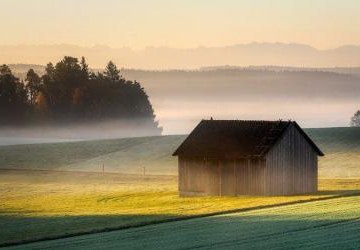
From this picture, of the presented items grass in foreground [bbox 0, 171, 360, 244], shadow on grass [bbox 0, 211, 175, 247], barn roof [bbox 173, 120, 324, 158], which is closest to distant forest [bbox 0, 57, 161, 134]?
grass in foreground [bbox 0, 171, 360, 244]

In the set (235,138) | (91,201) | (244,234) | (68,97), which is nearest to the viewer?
(244,234)

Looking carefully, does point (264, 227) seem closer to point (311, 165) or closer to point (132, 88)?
point (311, 165)

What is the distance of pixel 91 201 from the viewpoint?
7162cm

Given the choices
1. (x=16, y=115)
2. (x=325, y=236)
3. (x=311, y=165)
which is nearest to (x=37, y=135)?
(x=16, y=115)

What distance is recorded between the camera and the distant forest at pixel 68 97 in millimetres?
174500

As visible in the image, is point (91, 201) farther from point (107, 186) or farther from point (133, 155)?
point (133, 155)

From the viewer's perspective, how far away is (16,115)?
573 feet

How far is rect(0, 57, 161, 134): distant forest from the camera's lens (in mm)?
174500

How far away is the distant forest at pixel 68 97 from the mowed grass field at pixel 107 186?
121 ft

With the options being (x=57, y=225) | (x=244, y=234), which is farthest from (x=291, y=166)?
(x=244, y=234)

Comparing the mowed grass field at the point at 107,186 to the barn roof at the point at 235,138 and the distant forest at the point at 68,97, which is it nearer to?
the barn roof at the point at 235,138

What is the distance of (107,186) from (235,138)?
18.5 meters

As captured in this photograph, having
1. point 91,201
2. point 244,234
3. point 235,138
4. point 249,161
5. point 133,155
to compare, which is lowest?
point 244,234

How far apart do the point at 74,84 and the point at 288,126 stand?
4413 inches
